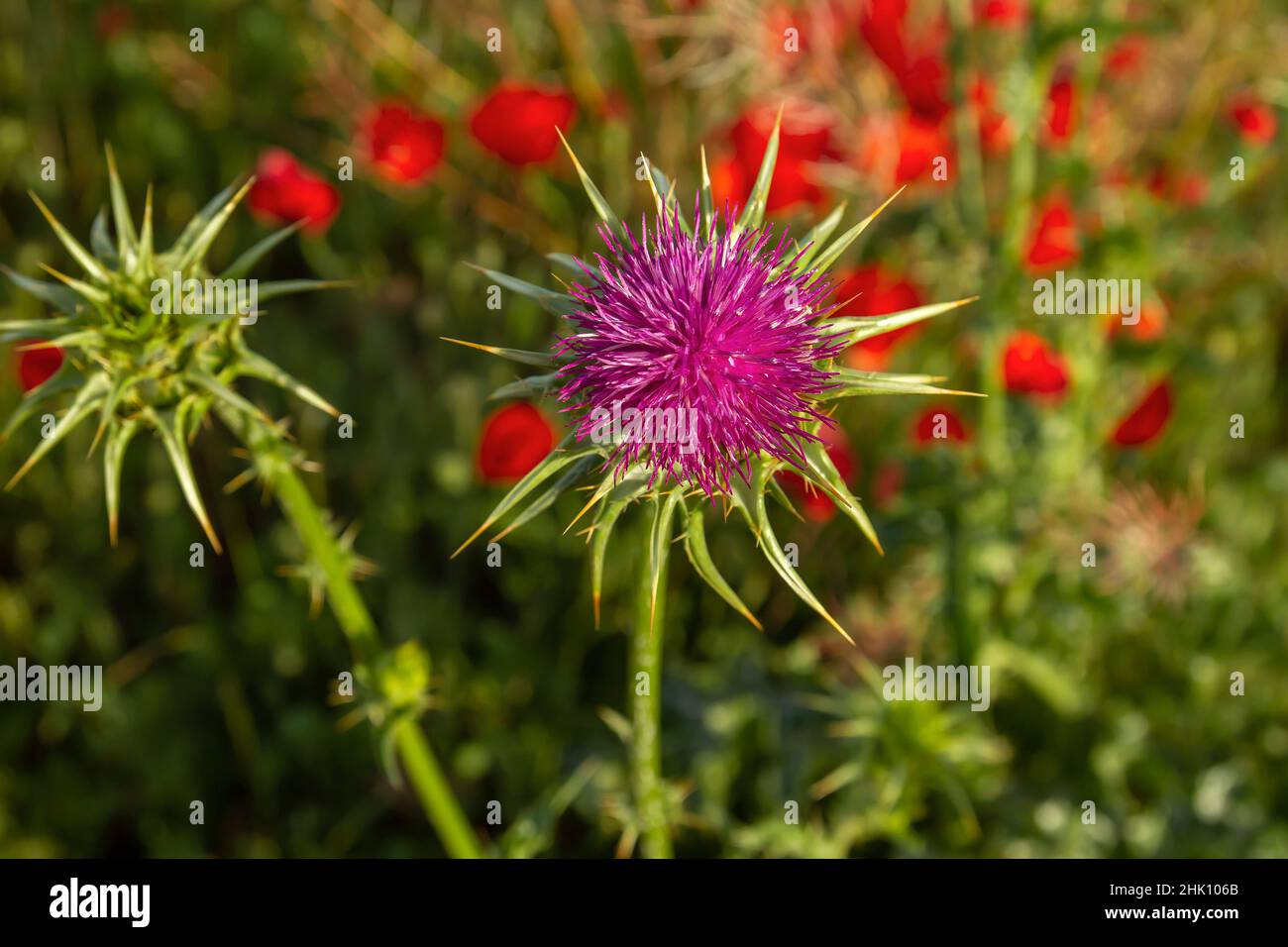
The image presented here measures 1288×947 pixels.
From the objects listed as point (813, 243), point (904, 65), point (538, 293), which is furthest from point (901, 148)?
point (538, 293)

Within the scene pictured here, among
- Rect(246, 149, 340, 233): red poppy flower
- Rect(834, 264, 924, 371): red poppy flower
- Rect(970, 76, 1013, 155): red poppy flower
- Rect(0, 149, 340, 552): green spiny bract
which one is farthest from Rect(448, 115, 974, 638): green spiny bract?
Rect(246, 149, 340, 233): red poppy flower

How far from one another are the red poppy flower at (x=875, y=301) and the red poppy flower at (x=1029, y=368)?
1.29 ft

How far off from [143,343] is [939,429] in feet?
9.13

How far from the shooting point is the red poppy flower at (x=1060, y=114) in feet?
13.8

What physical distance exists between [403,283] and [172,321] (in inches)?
131

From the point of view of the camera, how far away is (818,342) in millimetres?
2488

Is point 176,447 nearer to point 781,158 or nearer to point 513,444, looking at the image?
point 513,444

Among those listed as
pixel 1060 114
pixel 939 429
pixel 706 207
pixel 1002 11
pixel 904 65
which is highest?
pixel 1002 11

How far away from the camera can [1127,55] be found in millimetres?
4629

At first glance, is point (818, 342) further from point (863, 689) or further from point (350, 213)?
point (350, 213)

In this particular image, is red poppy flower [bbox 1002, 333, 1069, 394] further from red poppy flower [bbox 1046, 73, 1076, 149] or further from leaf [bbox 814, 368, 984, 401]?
leaf [bbox 814, 368, 984, 401]

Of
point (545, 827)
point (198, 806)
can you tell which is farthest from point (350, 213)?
point (545, 827)

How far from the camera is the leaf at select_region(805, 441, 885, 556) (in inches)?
92.0

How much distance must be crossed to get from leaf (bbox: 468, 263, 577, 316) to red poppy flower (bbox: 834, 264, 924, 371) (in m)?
1.68
